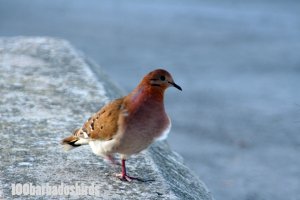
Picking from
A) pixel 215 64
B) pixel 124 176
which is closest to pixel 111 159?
pixel 124 176

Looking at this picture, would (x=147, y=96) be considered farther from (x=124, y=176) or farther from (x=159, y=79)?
(x=124, y=176)

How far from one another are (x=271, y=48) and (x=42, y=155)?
7.37m

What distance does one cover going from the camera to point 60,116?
479cm

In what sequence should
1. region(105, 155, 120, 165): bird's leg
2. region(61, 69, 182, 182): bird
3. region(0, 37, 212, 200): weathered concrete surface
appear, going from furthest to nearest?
region(105, 155, 120, 165): bird's leg
region(0, 37, 212, 200): weathered concrete surface
region(61, 69, 182, 182): bird

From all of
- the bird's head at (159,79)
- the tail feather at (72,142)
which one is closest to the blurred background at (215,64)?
the bird's head at (159,79)

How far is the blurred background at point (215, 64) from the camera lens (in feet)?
21.1

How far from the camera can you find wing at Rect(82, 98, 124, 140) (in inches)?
145

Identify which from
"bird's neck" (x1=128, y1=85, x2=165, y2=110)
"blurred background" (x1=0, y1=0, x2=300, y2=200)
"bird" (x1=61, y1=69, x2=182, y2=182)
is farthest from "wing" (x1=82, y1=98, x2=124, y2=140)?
"blurred background" (x1=0, y1=0, x2=300, y2=200)

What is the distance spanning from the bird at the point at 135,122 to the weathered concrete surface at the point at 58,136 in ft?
0.57

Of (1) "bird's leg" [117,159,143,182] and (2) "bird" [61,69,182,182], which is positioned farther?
(1) "bird's leg" [117,159,143,182]

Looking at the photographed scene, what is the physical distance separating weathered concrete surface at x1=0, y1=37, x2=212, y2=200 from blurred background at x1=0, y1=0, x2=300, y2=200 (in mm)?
938

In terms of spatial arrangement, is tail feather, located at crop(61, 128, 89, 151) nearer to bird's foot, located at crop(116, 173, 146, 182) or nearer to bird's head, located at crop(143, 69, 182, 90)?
bird's foot, located at crop(116, 173, 146, 182)

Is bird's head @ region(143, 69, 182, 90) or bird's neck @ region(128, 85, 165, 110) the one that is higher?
bird's head @ region(143, 69, 182, 90)

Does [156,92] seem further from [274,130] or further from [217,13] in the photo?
[217,13]
